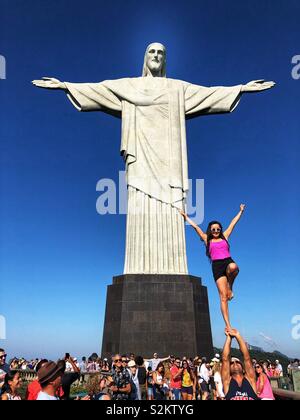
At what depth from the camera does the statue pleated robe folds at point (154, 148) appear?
11.9 m

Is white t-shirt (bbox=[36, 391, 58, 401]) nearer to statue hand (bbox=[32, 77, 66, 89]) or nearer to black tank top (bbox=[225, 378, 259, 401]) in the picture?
black tank top (bbox=[225, 378, 259, 401])

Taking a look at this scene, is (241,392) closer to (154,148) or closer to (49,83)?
(154,148)

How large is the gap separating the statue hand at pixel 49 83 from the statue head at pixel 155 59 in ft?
10.6

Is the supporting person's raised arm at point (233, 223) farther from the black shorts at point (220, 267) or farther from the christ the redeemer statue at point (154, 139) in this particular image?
the christ the redeemer statue at point (154, 139)

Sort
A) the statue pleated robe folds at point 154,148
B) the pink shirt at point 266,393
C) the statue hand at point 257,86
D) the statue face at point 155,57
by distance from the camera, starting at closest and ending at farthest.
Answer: the pink shirt at point 266,393
the statue pleated robe folds at point 154,148
the statue hand at point 257,86
the statue face at point 155,57

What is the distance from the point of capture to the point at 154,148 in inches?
499

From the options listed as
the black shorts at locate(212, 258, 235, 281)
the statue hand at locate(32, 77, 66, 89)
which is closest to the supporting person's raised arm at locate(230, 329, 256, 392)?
the black shorts at locate(212, 258, 235, 281)

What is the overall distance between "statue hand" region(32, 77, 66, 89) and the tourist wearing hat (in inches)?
451

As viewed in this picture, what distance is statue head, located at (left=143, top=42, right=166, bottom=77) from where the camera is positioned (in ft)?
45.1

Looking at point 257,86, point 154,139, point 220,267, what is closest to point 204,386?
point 220,267

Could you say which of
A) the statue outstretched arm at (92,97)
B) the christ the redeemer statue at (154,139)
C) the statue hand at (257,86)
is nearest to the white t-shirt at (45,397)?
the christ the redeemer statue at (154,139)

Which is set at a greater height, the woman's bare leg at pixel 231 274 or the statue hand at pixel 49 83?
the statue hand at pixel 49 83

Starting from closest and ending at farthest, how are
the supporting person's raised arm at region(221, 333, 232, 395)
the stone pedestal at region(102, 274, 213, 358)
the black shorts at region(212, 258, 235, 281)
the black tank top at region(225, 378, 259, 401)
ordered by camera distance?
the black tank top at region(225, 378, 259, 401) → the supporting person's raised arm at region(221, 333, 232, 395) → the black shorts at region(212, 258, 235, 281) → the stone pedestal at region(102, 274, 213, 358)

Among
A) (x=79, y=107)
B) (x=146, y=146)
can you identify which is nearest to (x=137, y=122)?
(x=146, y=146)
